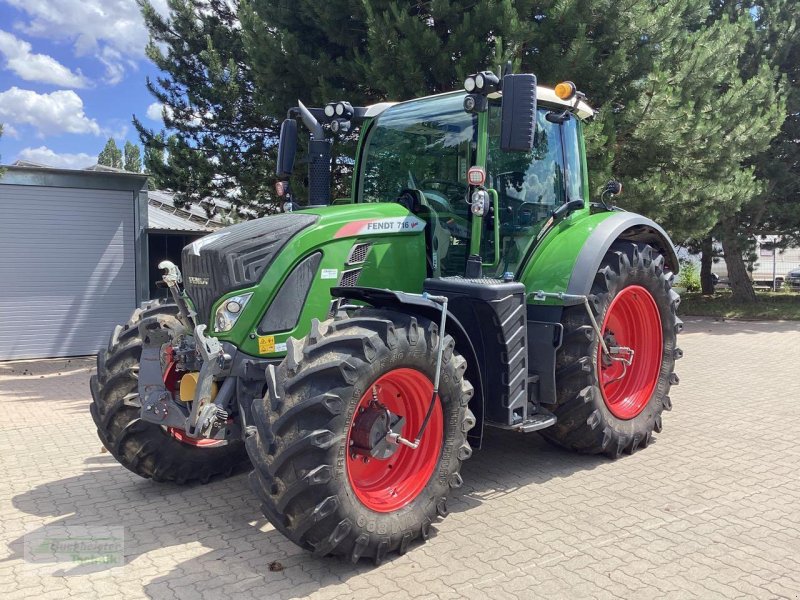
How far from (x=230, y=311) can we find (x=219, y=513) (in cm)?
136

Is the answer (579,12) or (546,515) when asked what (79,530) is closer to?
(546,515)

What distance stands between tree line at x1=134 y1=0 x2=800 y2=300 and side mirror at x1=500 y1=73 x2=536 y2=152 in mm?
4785

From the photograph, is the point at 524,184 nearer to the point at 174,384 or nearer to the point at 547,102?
the point at 547,102

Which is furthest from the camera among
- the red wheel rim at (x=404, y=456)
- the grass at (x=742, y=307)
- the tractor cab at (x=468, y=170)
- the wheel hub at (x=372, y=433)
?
the grass at (x=742, y=307)

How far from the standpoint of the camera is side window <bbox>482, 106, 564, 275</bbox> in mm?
4738

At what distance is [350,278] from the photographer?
4121mm

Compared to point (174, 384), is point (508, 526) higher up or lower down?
lower down

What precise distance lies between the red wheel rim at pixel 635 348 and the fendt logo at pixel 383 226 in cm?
191

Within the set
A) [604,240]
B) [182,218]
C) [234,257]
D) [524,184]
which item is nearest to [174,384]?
[234,257]

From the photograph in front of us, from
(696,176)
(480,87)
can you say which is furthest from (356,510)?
(696,176)

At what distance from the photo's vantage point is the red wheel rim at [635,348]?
5.39m

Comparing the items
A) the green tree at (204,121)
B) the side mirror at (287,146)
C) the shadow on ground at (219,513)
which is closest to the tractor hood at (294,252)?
the side mirror at (287,146)

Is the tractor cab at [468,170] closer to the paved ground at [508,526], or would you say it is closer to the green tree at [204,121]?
the paved ground at [508,526]

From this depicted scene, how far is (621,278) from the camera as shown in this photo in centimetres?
505
